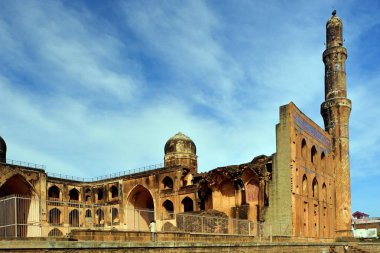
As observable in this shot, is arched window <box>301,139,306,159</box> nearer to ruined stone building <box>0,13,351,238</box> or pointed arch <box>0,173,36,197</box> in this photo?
Result: ruined stone building <box>0,13,351,238</box>

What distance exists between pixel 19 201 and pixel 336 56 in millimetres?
28014

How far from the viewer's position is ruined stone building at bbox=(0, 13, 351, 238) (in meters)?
24.9

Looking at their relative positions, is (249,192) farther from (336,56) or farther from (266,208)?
(336,56)

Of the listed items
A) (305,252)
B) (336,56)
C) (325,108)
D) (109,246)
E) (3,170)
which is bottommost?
(305,252)

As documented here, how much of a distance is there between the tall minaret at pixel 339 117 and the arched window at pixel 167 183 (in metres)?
13.0

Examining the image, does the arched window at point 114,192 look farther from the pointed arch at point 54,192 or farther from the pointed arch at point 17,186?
the pointed arch at point 17,186

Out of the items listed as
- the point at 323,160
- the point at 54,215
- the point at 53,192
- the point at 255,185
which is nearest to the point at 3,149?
the point at 53,192

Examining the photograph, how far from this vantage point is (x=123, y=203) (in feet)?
128

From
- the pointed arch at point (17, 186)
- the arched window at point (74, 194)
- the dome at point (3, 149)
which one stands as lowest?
the arched window at point (74, 194)

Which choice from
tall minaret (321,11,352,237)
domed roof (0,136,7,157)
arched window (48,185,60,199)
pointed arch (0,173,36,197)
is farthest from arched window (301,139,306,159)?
domed roof (0,136,7,157)

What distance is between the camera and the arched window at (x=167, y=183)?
3714 cm

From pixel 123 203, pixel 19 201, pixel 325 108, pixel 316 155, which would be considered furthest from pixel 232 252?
pixel 123 203

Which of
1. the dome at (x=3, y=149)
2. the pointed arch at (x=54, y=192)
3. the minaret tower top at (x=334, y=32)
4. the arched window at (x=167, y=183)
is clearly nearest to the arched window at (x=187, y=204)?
the arched window at (x=167, y=183)

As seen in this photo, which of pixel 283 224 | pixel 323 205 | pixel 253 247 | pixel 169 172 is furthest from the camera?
pixel 169 172
